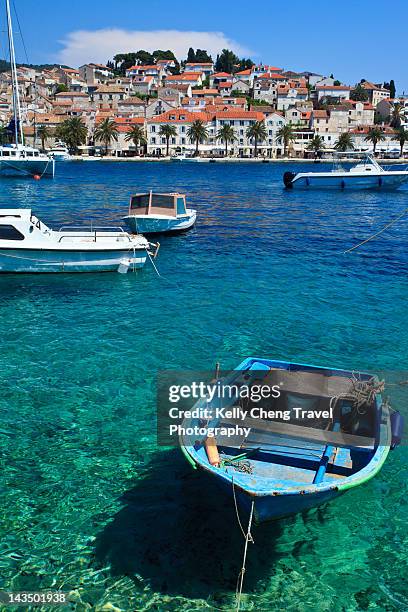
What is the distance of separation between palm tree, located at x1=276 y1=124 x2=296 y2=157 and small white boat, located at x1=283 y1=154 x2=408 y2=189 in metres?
88.3

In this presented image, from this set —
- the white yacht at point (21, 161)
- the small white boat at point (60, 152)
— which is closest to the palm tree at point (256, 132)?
the small white boat at point (60, 152)

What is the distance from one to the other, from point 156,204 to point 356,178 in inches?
1620

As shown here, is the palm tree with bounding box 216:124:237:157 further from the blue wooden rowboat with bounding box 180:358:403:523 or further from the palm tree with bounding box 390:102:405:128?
the blue wooden rowboat with bounding box 180:358:403:523

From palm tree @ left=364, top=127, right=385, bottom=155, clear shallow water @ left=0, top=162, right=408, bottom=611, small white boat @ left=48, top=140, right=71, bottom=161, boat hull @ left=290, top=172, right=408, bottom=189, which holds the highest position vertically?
palm tree @ left=364, top=127, right=385, bottom=155

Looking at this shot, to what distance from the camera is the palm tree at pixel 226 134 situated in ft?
507

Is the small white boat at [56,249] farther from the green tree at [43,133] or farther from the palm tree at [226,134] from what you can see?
the green tree at [43,133]

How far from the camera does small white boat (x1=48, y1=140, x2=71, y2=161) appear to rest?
14150 centimetres

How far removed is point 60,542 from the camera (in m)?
8.37

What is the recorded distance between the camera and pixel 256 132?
154 metres

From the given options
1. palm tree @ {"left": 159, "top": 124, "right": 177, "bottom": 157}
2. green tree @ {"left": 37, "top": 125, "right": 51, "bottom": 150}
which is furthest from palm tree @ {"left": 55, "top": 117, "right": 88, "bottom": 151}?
palm tree @ {"left": 159, "top": 124, "right": 177, "bottom": 157}

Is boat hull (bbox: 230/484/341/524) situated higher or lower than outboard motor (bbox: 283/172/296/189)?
lower

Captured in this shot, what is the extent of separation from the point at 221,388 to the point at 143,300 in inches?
441

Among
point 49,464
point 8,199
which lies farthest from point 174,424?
point 8,199

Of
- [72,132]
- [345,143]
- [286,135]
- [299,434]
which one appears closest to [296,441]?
[299,434]
